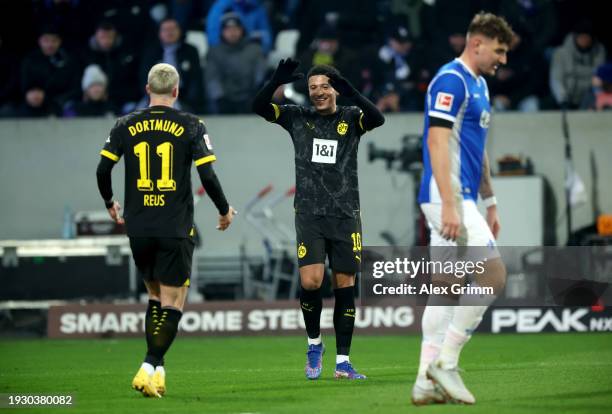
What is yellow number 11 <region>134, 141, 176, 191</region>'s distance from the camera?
8.75 meters

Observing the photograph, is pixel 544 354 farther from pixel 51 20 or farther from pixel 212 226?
pixel 51 20

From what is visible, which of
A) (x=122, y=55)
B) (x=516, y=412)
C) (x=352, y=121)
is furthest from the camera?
(x=122, y=55)

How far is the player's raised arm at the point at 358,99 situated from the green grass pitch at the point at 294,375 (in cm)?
198

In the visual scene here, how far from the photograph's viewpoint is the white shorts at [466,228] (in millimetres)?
7707

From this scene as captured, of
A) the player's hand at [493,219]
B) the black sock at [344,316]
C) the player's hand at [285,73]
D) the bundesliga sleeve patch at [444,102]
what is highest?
the player's hand at [285,73]

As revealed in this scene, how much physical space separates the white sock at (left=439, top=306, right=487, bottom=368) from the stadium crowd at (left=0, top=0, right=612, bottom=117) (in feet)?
33.6

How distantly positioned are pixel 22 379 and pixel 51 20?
10.6 m

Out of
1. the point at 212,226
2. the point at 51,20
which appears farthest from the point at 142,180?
the point at 51,20

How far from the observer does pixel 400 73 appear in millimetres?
18984

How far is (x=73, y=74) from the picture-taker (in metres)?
18.8

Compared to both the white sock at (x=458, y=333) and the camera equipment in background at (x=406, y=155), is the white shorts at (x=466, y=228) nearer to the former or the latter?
the white sock at (x=458, y=333)

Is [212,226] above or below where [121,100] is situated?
below

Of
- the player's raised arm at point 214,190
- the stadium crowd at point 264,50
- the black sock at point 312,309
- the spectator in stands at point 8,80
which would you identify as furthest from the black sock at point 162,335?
the spectator in stands at point 8,80

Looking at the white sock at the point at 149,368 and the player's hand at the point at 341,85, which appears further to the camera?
the player's hand at the point at 341,85
